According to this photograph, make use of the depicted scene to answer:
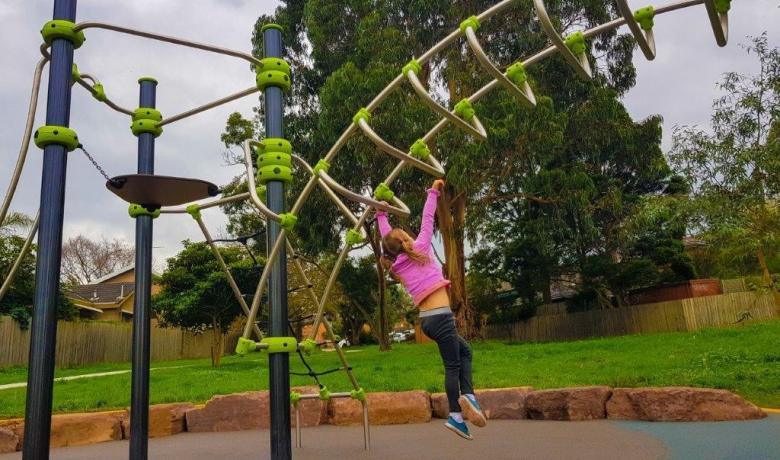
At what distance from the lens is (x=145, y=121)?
327 cm

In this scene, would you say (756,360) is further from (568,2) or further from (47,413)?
(568,2)

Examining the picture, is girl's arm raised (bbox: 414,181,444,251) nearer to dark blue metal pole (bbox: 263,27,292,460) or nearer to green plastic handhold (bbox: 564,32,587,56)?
dark blue metal pole (bbox: 263,27,292,460)

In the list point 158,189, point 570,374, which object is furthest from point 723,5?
point 570,374

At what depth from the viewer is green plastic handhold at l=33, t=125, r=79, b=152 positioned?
2305 mm

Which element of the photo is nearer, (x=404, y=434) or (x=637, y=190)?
(x=404, y=434)

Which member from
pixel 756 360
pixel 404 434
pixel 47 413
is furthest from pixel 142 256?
pixel 756 360

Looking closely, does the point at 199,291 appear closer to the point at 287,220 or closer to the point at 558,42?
the point at 287,220

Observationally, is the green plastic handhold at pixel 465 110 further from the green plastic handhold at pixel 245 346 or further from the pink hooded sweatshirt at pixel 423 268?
the green plastic handhold at pixel 245 346

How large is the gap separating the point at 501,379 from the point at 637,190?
1538cm

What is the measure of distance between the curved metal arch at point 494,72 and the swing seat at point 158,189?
142cm

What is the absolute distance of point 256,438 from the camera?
461 cm

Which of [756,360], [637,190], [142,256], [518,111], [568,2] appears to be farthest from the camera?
[637,190]

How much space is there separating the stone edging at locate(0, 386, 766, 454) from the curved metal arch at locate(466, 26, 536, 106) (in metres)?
3.07

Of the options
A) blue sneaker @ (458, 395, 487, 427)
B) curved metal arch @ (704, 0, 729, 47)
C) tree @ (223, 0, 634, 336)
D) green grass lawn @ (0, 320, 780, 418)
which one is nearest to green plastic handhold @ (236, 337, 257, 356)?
blue sneaker @ (458, 395, 487, 427)
